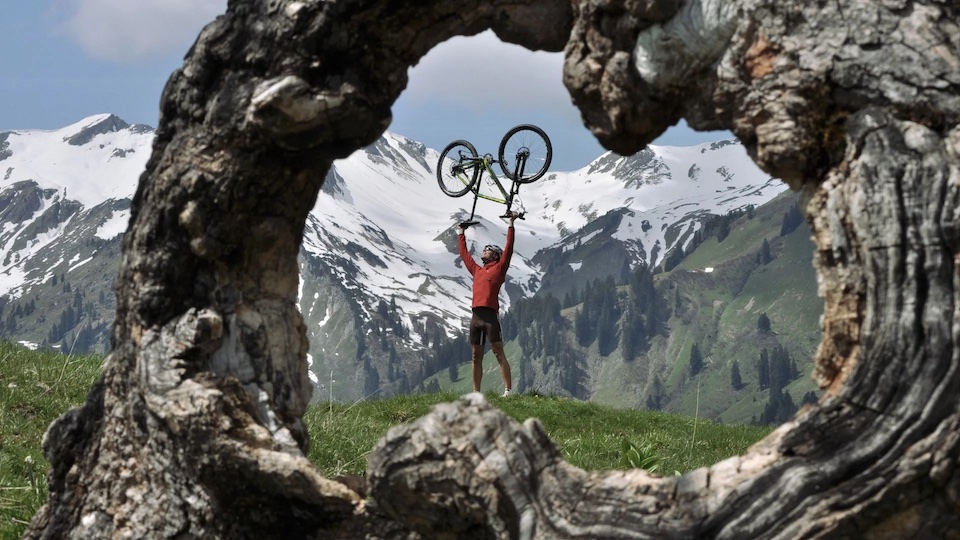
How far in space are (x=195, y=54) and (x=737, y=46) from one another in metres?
3.40

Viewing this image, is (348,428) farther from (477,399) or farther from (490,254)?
(490,254)

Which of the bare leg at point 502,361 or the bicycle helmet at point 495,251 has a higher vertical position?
the bicycle helmet at point 495,251

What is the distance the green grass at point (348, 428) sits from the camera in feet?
32.1

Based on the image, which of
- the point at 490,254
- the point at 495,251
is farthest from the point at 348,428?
the point at 495,251

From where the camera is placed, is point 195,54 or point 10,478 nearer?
point 195,54

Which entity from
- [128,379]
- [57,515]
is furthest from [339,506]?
[57,515]

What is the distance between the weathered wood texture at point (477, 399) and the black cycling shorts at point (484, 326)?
14.7 meters

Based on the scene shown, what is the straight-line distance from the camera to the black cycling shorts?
72.6ft

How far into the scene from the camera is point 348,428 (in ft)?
42.9

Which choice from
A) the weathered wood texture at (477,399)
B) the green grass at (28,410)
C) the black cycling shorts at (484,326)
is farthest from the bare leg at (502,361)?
the weathered wood texture at (477,399)

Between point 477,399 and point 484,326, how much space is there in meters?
17.0

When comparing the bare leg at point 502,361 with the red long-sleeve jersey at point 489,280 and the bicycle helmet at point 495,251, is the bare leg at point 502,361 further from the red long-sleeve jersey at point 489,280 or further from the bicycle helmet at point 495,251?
the bicycle helmet at point 495,251

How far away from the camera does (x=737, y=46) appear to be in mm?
5473

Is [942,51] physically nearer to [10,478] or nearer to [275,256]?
[275,256]
